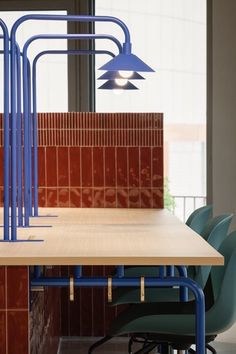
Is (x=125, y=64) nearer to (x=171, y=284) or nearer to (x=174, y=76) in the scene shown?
(x=171, y=284)

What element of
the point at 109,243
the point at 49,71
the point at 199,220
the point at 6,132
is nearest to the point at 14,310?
the point at 109,243

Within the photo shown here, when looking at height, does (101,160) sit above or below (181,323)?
above

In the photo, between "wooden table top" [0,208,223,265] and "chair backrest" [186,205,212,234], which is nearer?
"wooden table top" [0,208,223,265]

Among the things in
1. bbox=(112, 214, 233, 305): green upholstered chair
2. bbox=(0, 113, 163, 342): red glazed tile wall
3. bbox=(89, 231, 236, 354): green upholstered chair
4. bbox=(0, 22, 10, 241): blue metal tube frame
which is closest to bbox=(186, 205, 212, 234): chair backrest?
bbox=(112, 214, 233, 305): green upholstered chair

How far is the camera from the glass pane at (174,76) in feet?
23.3

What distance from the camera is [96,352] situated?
16.3ft

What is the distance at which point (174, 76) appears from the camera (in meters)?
7.16

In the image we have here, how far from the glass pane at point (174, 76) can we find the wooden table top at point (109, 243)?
7.79 feet

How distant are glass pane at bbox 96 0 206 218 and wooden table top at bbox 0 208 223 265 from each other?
7.79 ft

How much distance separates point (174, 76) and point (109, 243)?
406cm

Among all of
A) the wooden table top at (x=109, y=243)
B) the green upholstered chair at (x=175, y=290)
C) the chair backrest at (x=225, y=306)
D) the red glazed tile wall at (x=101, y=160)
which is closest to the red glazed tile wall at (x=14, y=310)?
the wooden table top at (x=109, y=243)

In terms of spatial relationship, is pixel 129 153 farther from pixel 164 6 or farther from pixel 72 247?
pixel 72 247

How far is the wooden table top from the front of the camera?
285 centimetres

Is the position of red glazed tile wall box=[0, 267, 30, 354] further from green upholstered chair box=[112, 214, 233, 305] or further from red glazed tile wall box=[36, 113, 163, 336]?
red glazed tile wall box=[36, 113, 163, 336]
